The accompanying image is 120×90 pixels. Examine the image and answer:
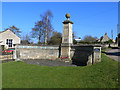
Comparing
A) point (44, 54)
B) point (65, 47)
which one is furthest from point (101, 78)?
point (44, 54)

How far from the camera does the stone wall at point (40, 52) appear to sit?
13594 mm

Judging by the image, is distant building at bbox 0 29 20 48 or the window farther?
the window

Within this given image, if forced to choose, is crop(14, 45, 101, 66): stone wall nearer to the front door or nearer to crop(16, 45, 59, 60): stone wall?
crop(16, 45, 59, 60): stone wall

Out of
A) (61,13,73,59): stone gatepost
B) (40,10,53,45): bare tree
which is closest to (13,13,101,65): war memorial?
(61,13,73,59): stone gatepost

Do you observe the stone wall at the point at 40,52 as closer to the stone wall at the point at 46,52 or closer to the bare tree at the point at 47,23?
the stone wall at the point at 46,52

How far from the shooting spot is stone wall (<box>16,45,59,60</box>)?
535 inches

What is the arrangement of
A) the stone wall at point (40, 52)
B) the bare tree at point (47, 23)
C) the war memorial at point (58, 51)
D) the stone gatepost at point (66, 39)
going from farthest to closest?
the bare tree at point (47, 23) → the stone wall at point (40, 52) → the stone gatepost at point (66, 39) → the war memorial at point (58, 51)

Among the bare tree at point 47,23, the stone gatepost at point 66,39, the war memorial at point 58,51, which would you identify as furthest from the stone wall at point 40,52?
the bare tree at point 47,23

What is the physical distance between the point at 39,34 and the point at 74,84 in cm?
2486

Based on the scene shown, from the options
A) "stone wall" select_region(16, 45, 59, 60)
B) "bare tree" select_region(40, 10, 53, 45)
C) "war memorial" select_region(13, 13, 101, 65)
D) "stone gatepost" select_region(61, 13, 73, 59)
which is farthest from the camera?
"bare tree" select_region(40, 10, 53, 45)

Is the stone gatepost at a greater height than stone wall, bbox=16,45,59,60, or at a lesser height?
greater

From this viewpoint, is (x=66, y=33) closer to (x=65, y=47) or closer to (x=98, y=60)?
(x=65, y=47)

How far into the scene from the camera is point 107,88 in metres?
4.26

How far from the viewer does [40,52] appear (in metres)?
13.8
